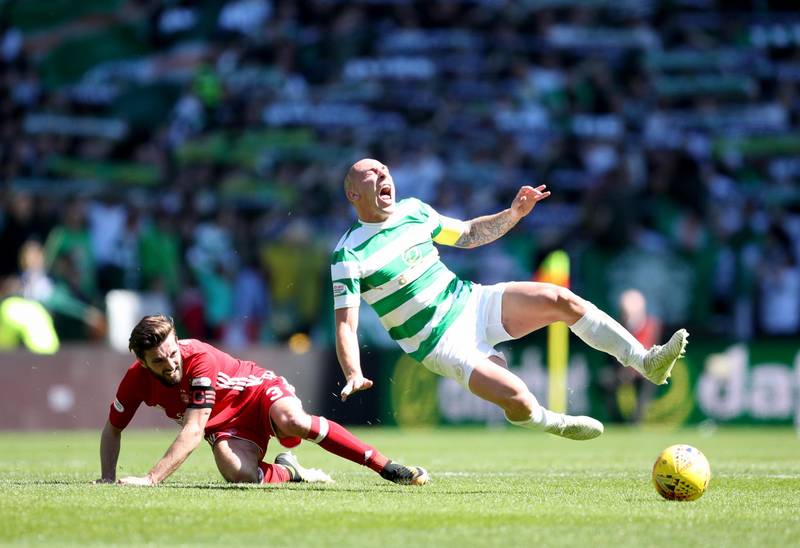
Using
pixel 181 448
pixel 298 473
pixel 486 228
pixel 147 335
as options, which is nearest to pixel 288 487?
pixel 298 473

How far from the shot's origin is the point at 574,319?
929 cm

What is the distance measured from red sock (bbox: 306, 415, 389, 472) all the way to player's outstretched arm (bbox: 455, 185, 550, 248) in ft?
5.66

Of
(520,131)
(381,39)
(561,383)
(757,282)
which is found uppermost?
(381,39)

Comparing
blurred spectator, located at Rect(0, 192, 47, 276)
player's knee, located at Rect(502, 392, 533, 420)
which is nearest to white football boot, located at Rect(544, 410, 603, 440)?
player's knee, located at Rect(502, 392, 533, 420)

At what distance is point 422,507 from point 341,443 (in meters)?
1.26

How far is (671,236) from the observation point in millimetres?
20672

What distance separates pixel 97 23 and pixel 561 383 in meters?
10.7

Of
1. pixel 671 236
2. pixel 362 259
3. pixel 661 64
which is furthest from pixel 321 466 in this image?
pixel 661 64

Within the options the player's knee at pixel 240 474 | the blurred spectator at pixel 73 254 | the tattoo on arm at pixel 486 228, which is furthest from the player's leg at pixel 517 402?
the blurred spectator at pixel 73 254

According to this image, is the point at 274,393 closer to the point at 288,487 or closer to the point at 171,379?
the point at 288,487

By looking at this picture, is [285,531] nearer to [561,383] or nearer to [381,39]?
[561,383]

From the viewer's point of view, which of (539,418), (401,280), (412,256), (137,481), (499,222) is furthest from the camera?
(499,222)

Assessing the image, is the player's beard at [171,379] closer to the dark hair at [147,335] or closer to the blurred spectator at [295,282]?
the dark hair at [147,335]

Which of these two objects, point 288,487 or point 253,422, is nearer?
point 288,487
